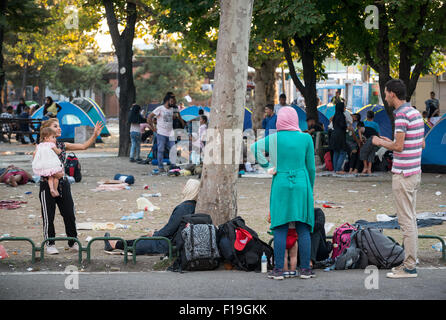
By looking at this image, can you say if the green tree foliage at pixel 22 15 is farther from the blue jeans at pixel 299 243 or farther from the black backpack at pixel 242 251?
the blue jeans at pixel 299 243

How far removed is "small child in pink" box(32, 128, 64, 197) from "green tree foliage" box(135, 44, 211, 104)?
50119 millimetres

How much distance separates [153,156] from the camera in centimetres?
2086

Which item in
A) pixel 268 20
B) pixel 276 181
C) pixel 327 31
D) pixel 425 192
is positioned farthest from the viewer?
pixel 327 31

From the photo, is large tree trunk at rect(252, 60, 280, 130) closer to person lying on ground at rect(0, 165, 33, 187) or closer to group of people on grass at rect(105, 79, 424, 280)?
person lying on ground at rect(0, 165, 33, 187)

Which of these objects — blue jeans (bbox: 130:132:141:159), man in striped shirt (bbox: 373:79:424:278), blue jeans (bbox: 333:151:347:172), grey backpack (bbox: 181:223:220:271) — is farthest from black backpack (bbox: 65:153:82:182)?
man in striped shirt (bbox: 373:79:424:278)

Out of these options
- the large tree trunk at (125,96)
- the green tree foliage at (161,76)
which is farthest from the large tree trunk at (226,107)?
the green tree foliage at (161,76)

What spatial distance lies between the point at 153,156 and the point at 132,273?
13566 millimetres

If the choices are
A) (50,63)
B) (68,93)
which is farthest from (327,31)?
(68,93)

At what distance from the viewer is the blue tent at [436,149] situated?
18375 millimetres

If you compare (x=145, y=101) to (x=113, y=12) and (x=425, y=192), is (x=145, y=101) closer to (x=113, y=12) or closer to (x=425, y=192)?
(x=113, y=12)

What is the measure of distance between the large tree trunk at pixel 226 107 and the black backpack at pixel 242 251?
102 centimetres

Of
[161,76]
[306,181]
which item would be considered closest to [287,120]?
[306,181]

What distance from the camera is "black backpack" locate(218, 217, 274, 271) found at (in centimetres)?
738

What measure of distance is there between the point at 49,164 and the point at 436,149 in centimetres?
1299
